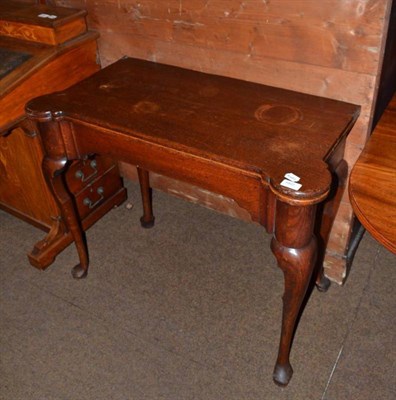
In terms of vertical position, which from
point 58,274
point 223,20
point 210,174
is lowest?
point 58,274

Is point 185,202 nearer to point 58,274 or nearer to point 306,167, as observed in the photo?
point 58,274

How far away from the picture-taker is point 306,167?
49.2 inches

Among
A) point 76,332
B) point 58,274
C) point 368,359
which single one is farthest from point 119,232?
point 368,359

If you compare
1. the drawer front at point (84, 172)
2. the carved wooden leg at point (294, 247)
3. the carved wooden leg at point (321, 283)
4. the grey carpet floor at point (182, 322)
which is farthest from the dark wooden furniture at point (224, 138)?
the carved wooden leg at point (321, 283)

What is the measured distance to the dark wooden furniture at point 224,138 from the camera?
50.3 inches

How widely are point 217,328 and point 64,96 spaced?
40.3 inches

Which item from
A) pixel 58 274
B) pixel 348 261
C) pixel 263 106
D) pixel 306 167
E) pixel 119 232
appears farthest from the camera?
pixel 119 232

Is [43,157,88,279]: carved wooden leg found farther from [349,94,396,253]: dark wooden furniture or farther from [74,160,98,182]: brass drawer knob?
[349,94,396,253]: dark wooden furniture

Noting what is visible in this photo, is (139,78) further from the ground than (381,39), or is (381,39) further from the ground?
(381,39)

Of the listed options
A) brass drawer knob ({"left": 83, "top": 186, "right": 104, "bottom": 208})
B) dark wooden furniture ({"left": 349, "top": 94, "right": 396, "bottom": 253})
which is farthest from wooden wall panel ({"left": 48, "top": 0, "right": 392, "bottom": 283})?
brass drawer knob ({"left": 83, "top": 186, "right": 104, "bottom": 208})

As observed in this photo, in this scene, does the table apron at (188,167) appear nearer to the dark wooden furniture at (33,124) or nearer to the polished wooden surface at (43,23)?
the dark wooden furniture at (33,124)

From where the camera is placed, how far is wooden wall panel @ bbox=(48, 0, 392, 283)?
148cm

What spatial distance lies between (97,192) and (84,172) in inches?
6.3

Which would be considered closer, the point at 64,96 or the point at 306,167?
the point at 306,167
